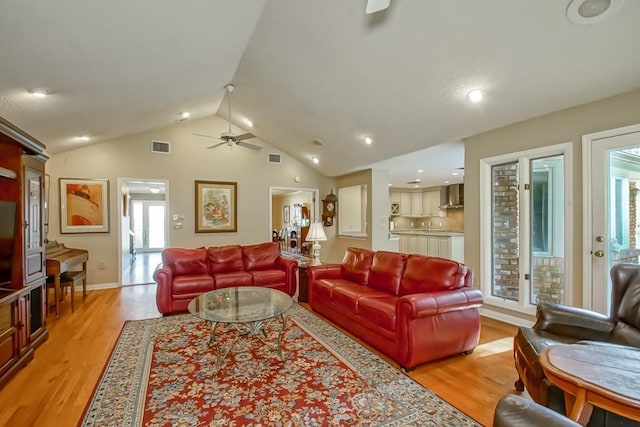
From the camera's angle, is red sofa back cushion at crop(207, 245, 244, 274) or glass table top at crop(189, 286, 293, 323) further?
red sofa back cushion at crop(207, 245, 244, 274)

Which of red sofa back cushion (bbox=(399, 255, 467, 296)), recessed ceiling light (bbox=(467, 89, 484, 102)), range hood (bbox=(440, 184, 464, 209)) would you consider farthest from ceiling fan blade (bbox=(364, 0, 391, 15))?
range hood (bbox=(440, 184, 464, 209))

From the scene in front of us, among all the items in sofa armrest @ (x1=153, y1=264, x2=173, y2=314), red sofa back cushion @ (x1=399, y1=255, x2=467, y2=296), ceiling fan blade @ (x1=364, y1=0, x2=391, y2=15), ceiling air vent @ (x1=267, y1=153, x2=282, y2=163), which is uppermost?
ceiling air vent @ (x1=267, y1=153, x2=282, y2=163)

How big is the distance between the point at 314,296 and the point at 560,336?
267cm

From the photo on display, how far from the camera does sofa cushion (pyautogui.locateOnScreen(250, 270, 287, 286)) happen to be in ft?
15.5

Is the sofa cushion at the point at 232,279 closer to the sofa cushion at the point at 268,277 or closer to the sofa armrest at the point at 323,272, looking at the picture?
the sofa cushion at the point at 268,277

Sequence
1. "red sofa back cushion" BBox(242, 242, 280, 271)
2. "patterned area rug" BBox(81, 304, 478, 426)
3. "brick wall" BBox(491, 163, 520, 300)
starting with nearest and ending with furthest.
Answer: "patterned area rug" BBox(81, 304, 478, 426), "brick wall" BBox(491, 163, 520, 300), "red sofa back cushion" BBox(242, 242, 280, 271)

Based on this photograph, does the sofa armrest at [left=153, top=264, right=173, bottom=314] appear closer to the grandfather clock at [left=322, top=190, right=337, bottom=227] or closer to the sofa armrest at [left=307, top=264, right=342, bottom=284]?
the sofa armrest at [left=307, top=264, right=342, bottom=284]

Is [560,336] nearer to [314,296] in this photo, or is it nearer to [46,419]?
[314,296]

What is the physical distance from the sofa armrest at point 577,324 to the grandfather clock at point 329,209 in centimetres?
570

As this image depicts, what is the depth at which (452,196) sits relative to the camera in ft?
28.1

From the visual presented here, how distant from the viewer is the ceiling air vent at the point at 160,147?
6.27 metres

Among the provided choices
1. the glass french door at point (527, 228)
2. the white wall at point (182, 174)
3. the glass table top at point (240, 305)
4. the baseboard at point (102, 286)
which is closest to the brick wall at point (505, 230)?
the glass french door at point (527, 228)

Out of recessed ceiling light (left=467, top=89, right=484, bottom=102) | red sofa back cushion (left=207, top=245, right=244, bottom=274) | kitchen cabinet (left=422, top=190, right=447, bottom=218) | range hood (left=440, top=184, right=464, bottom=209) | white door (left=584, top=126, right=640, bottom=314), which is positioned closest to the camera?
white door (left=584, top=126, right=640, bottom=314)

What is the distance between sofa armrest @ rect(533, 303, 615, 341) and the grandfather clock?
570 centimetres
